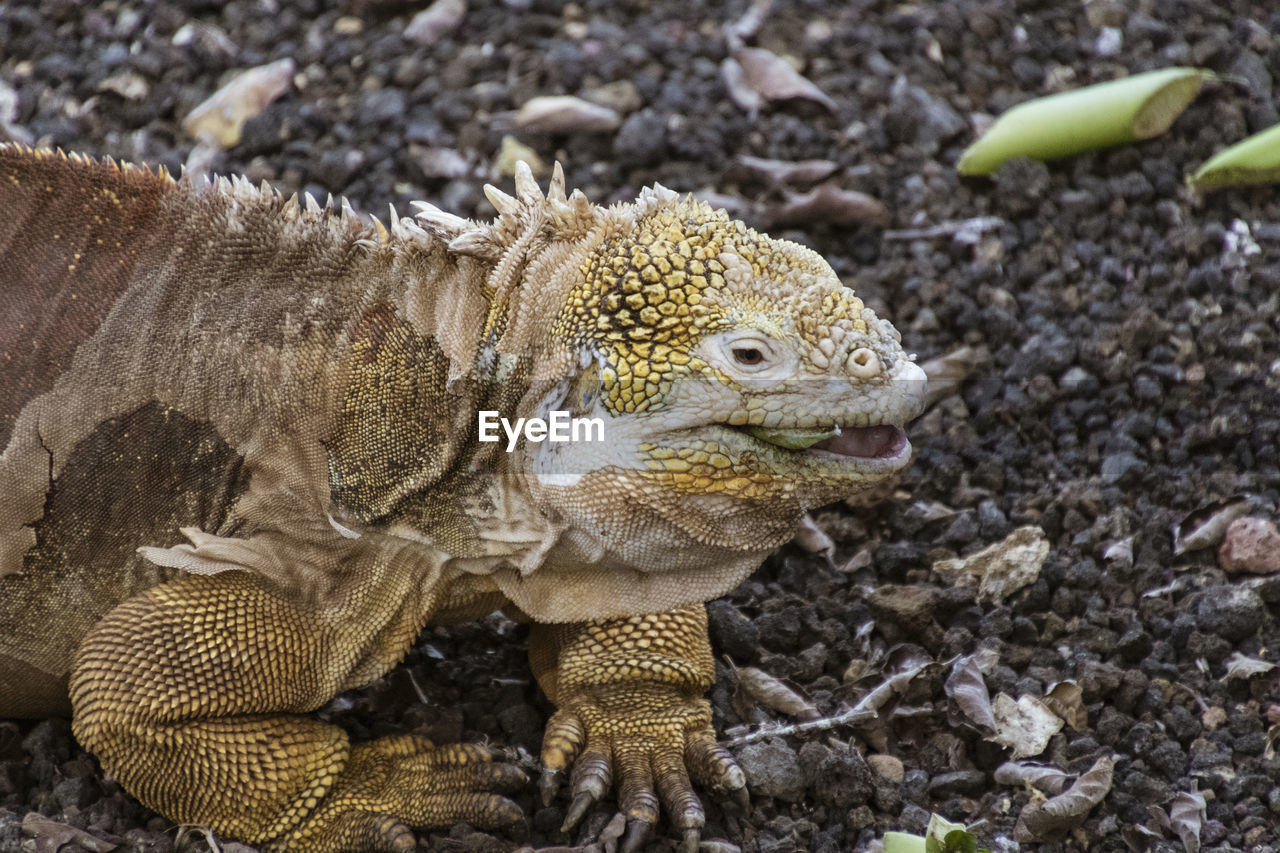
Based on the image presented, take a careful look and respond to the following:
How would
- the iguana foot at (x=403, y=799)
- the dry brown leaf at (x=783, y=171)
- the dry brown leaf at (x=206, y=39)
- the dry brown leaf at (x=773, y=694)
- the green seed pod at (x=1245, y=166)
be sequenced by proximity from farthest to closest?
the dry brown leaf at (x=206, y=39) < the dry brown leaf at (x=783, y=171) < the green seed pod at (x=1245, y=166) < the dry brown leaf at (x=773, y=694) < the iguana foot at (x=403, y=799)

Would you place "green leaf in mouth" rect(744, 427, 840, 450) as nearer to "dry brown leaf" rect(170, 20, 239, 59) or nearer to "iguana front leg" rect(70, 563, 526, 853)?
"iguana front leg" rect(70, 563, 526, 853)

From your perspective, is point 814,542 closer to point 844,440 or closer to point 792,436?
point 844,440

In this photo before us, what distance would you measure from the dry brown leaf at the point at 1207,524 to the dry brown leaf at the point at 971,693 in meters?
1.05

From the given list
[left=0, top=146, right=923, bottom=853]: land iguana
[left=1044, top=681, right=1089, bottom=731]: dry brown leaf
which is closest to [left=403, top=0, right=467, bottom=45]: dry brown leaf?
[left=0, top=146, right=923, bottom=853]: land iguana

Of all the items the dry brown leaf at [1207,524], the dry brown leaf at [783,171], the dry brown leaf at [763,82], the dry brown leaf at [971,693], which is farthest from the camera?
the dry brown leaf at [763,82]

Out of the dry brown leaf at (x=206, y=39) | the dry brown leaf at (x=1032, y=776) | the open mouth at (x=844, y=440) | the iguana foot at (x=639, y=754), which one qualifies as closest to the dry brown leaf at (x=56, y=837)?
the iguana foot at (x=639, y=754)

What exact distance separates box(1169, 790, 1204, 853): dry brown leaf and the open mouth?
4.91 feet

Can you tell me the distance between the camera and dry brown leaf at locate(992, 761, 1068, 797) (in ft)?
15.3

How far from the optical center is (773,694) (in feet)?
16.7

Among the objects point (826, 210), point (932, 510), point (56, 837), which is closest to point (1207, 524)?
point (932, 510)

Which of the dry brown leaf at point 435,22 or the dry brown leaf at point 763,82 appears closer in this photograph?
the dry brown leaf at point 763,82

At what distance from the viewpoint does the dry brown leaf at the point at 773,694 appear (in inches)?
198

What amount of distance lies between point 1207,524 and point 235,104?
17.1ft

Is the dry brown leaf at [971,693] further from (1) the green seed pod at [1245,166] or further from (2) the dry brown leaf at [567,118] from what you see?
(2) the dry brown leaf at [567,118]
